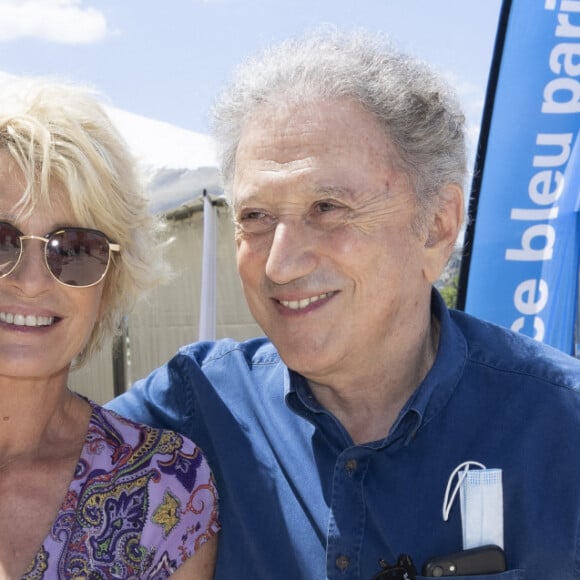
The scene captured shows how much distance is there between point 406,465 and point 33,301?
104 cm

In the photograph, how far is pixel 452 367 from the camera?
2.15m

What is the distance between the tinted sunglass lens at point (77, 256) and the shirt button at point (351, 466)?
Answer: 0.82 m

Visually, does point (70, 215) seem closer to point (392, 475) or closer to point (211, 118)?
point (211, 118)

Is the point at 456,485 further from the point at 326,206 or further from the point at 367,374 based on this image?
the point at 326,206

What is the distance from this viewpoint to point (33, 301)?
2078 mm

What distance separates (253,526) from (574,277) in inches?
116

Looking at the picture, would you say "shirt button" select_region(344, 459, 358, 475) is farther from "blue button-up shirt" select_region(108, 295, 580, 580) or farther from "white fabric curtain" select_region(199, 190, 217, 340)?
"white fabric curtain" select_region(199, 190, 217, 340)

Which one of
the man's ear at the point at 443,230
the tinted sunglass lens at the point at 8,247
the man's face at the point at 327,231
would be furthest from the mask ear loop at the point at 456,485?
the tinted sunglass lens at the point at 8,247

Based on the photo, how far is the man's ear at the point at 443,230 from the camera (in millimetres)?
2268

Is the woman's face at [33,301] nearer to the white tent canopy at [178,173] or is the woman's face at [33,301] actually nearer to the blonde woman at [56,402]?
the blonde woman at [56,402]

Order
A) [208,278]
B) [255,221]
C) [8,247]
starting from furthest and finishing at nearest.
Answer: [208,278] → [255,221] → [8,247]

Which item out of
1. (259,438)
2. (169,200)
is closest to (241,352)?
(259,438)

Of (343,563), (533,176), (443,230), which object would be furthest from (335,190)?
(533,176)

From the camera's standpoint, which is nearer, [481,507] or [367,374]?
[481,507]
